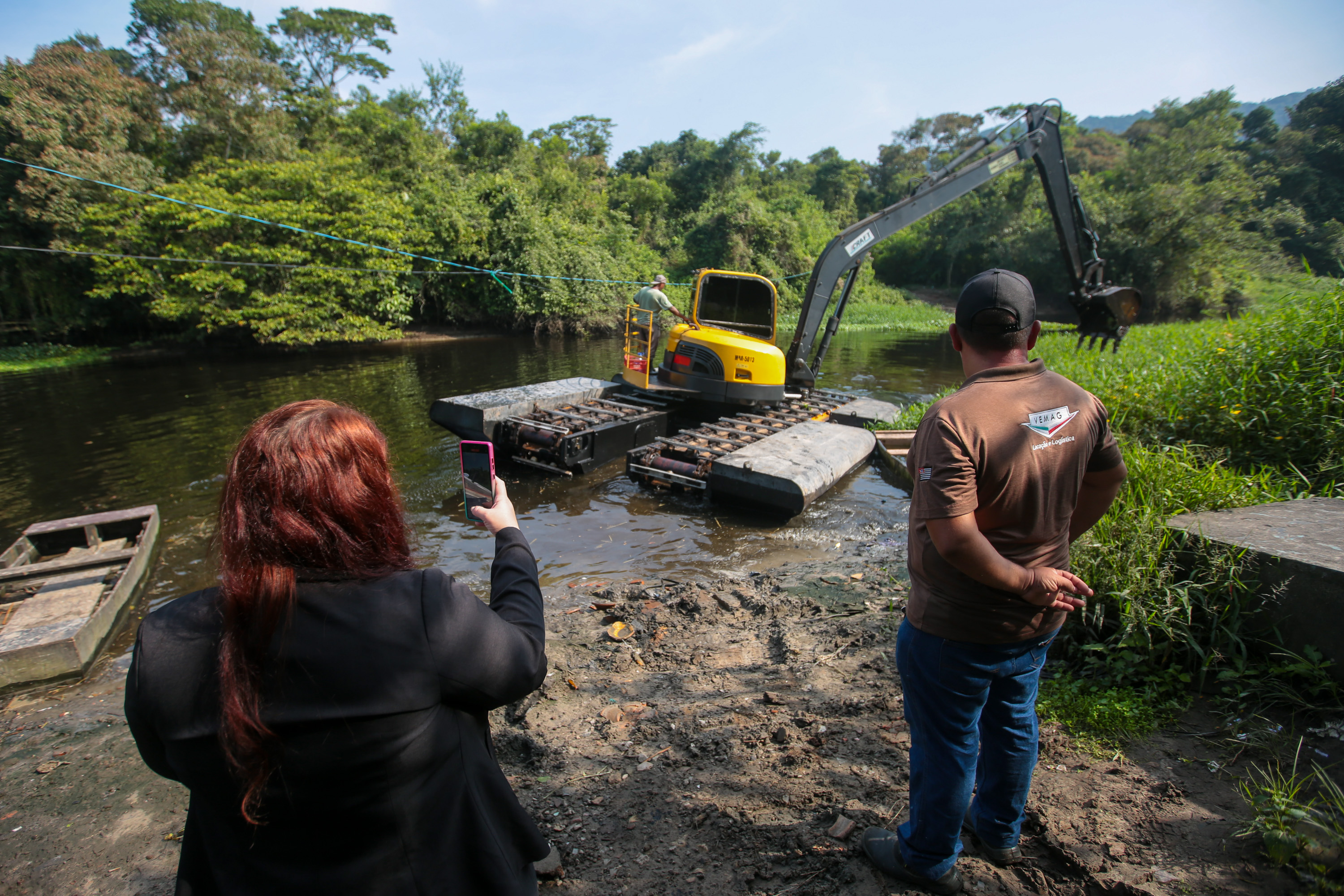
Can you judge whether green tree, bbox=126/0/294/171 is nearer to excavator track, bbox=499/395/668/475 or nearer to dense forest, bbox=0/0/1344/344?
dense forest, bbox=0/0/1344/344

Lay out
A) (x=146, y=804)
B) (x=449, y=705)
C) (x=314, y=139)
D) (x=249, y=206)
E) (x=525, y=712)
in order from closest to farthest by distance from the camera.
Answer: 1. (x=449, y=705)
2. (x=146, y=804)
3. (x=525, y=712)
4. (x=249, y=206)
5. (x=314, y=139)

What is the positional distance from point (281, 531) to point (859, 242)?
32.9 ft

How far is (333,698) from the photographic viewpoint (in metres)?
1.10

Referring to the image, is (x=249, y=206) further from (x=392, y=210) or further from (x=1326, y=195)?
(x=1326, y=195)

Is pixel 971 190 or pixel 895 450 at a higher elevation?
pixel 971 190

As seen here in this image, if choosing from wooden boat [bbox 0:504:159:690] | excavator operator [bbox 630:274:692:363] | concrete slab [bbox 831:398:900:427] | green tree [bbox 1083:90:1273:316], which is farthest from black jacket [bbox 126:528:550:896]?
green tree [bbox 1083:90:1273:316]

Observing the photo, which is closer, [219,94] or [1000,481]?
[1000,481]

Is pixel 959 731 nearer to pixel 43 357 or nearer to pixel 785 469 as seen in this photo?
pixel 785 469

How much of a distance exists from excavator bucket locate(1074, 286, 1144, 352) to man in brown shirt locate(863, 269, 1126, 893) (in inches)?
387

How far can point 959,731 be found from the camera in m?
1.99

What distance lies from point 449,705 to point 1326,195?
181ft

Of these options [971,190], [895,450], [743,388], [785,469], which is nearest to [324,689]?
[785,469]

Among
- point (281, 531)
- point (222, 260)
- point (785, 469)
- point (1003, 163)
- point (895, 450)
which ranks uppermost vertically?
point (1003, 163)

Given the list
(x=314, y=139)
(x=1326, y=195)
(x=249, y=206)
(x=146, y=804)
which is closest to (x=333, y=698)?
(x=146, y=804)
